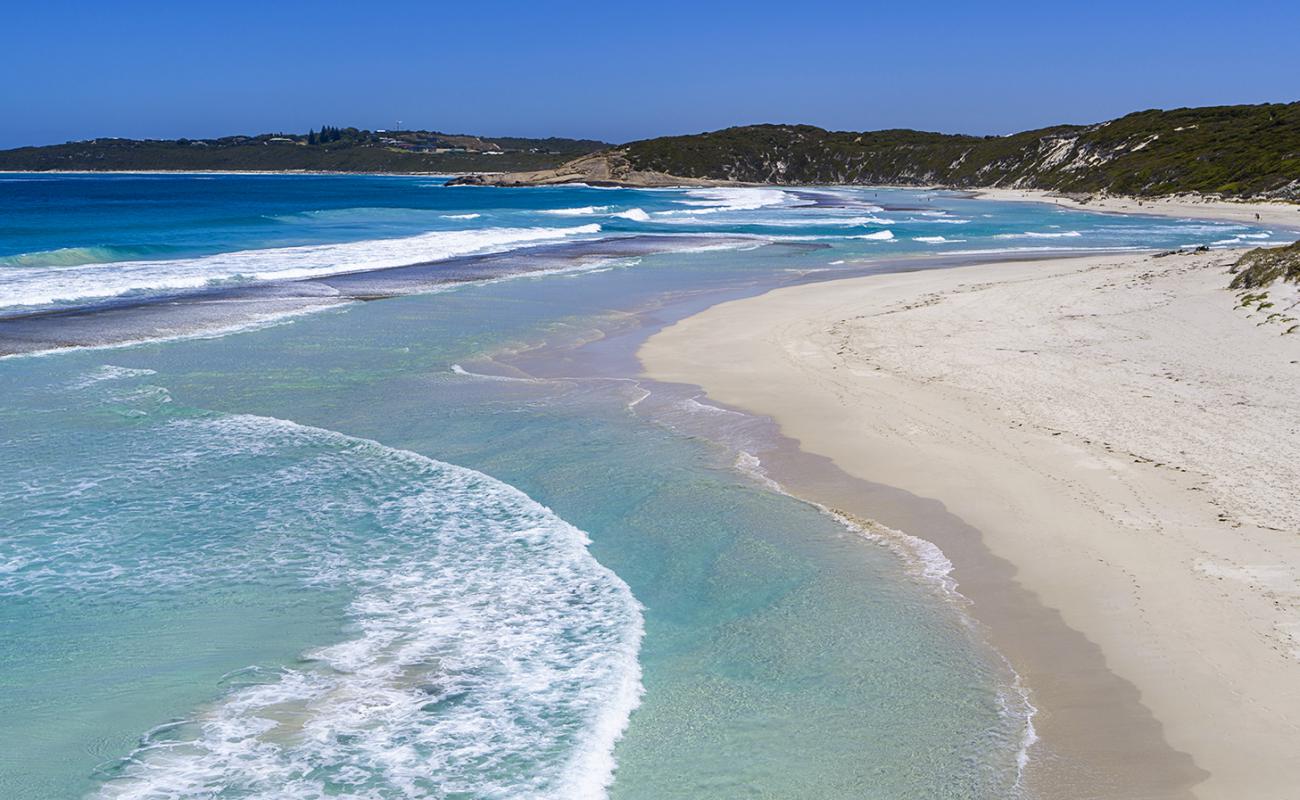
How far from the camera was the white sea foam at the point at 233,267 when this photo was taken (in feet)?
82.9

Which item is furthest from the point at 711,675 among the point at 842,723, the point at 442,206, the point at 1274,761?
the point at 442,206

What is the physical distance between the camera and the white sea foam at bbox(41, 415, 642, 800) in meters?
5.39

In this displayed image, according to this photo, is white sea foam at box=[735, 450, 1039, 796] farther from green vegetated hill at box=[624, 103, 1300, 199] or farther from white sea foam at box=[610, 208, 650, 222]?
green vegetated hill at box=[624, 103, 1300, 199]

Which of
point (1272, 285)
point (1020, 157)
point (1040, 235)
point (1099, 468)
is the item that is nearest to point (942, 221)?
point (1040, 235)

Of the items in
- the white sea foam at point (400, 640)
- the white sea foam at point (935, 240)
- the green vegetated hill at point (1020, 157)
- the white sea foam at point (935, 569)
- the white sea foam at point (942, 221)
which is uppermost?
the green vegetated hill at point (1020, 157)

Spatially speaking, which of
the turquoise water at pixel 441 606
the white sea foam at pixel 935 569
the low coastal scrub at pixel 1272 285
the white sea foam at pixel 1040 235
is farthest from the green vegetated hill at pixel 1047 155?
the turquoise water at pixel 441 606

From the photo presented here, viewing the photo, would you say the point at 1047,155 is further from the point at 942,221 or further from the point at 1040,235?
the point at 1040,235

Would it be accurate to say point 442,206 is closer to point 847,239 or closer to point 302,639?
point 847,239

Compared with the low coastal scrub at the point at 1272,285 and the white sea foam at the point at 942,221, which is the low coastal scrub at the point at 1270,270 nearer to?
the low coastal scrub at the point at 1272,285

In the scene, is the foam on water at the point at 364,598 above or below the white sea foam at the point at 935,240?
below

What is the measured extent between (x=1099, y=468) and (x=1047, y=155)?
4280 inches

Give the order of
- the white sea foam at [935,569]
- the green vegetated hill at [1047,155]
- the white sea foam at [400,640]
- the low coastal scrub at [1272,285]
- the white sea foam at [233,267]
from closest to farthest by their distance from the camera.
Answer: the white sea foam at [400,640] → the white sea foam at [935,569] → the low coastal scrub at [1272,285] → the white sea foam at [233,267] → the green vegetated hill at [1047,155]

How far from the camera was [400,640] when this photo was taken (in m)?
6.85

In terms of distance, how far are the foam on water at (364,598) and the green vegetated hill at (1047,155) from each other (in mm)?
65146
